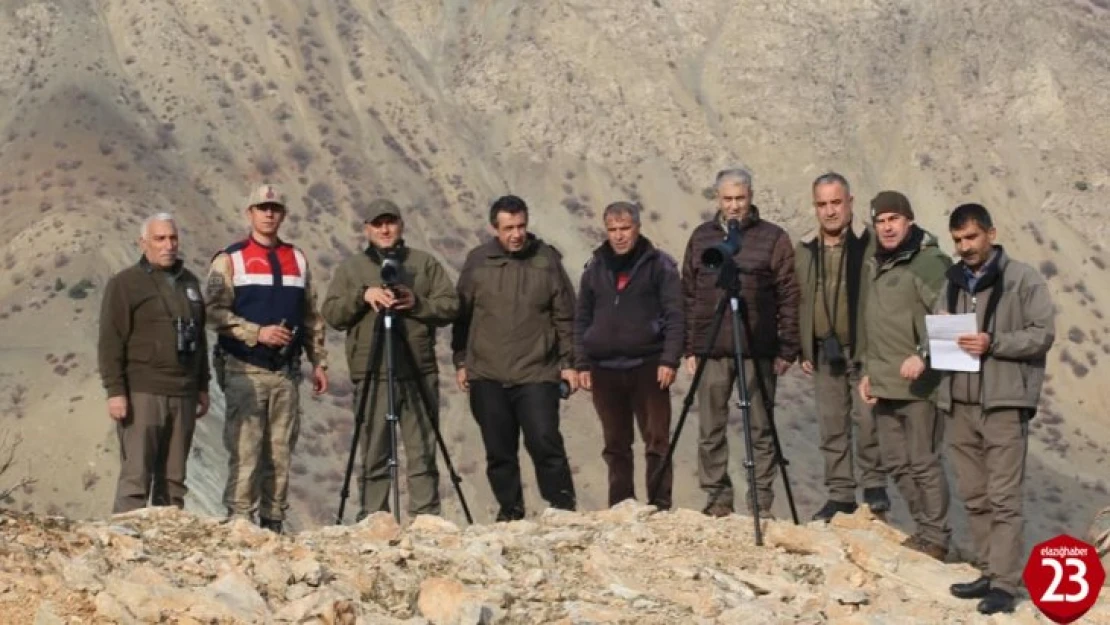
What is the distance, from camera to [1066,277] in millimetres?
57312

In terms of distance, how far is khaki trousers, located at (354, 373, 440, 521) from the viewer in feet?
32.1

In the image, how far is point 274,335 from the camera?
9.52 meters

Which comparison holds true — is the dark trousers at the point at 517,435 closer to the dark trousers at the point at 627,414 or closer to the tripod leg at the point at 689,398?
the dark trousers at the point at 627,414

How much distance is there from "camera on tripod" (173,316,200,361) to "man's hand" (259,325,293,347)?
416 millimetres

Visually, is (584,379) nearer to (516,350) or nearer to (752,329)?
(516,350)

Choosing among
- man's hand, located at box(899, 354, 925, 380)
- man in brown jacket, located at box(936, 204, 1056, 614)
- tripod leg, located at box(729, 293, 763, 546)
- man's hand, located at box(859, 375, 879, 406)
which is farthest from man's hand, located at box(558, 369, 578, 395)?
man in brown jacket, located at box(936, 204, 1056, 614)

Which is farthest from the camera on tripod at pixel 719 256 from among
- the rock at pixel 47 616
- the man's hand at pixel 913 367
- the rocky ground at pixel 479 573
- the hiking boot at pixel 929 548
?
the rock at pixel 47 616

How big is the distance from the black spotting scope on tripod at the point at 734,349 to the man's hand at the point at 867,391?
59 centimetres

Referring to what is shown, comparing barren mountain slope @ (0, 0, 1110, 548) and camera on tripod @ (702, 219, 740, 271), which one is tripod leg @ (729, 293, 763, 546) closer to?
camera on tripod @ (702, 219, 740, 271)

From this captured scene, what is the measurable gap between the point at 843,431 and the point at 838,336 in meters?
0.63

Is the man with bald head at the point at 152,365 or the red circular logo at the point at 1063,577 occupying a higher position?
the man with bald head at the point at 152,365

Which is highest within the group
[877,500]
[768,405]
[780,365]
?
[780,365]

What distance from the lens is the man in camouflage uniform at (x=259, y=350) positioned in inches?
376

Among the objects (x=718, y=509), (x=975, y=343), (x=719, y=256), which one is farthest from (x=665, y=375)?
(x=975, y=343)
